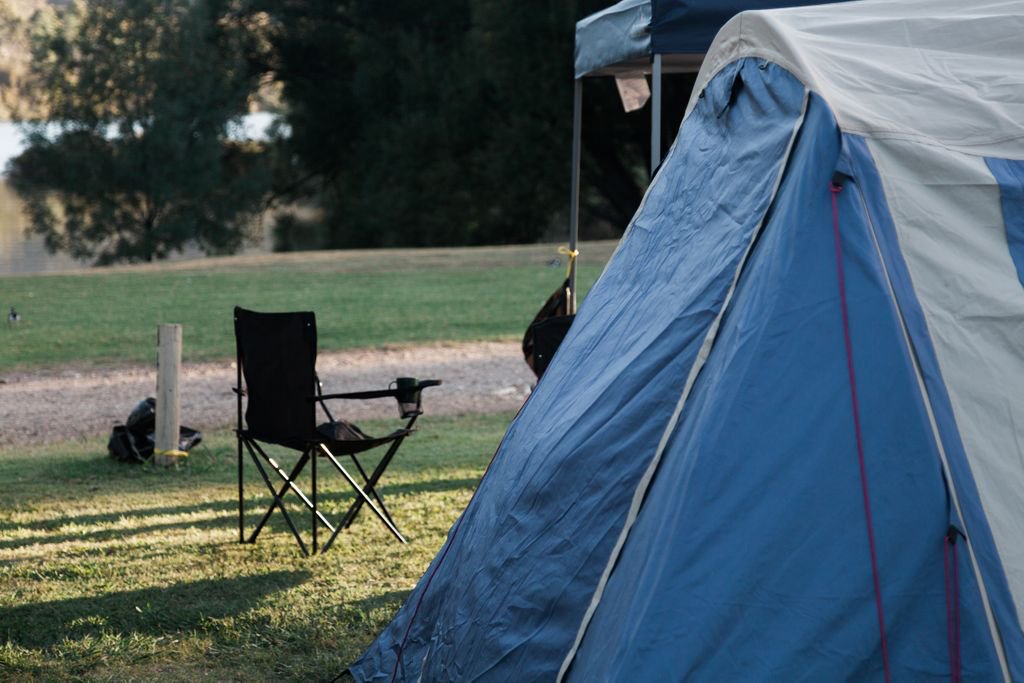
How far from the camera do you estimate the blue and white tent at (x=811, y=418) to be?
261 centimetres

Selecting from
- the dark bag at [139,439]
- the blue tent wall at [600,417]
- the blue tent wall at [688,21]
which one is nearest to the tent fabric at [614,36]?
the blue tent wall at [688,21]

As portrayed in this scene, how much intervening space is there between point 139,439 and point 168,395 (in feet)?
1.90

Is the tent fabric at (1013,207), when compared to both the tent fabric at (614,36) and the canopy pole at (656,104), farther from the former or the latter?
the tent fabric at (614,36)

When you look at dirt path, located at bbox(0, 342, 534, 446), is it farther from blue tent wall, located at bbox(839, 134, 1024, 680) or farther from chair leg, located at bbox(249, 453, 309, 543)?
blue tent wall, located at bbox(839, 134, 1024, 680)

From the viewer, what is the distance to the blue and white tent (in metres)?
2.61

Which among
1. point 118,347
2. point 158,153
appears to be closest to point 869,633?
point 118,347

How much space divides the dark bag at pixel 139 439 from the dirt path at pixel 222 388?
48.5 inches

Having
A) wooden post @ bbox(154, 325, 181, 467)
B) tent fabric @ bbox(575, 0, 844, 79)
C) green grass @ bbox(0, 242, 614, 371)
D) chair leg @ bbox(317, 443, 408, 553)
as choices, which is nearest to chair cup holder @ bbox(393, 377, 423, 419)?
chair leg @ bbox(317, 443, 408, 553)

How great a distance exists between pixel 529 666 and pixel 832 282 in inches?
43.5

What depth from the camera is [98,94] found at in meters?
31.7

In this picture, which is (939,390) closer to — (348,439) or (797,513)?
(797,513)

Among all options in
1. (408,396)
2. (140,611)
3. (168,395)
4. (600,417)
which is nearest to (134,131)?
(168,395)

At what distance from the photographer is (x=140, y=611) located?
14.8 ft

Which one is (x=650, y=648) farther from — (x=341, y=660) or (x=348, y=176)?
(x=348, y=176)
